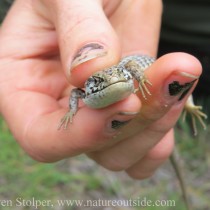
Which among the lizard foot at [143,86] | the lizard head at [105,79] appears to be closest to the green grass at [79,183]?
the lizard foot at [143,86]

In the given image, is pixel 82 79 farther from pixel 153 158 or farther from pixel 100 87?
pixel 153 158

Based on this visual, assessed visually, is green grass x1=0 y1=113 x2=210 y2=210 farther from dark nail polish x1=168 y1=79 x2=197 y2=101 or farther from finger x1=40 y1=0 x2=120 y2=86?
finger x1=40 y1=0 x2=120 y2=86

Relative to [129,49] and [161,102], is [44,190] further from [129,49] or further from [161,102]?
[161,102]

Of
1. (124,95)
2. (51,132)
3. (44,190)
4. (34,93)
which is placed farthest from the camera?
(44,190)

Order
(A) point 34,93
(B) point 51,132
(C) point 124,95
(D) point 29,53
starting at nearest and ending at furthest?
(C) point 124,95 < (B) point 51,132 < (A) point 34,93 < (D) point 29,53

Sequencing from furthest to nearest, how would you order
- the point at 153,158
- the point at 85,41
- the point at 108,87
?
the point at 153,158 → the point at 85,41 → the point at 108,87

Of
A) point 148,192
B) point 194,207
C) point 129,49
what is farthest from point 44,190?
point 129,49

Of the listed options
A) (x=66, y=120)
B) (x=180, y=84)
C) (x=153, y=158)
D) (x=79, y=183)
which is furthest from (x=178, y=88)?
(x=79, y=183)
